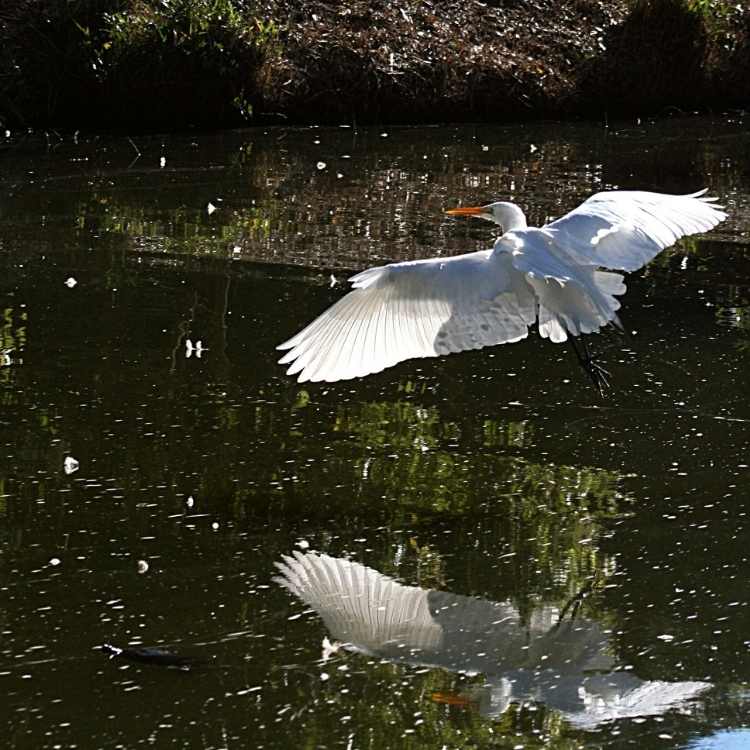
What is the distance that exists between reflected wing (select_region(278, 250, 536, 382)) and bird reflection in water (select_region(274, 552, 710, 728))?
844 millimetres

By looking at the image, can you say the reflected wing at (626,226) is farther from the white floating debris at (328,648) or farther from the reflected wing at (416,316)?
the white floating debris at (328,648)

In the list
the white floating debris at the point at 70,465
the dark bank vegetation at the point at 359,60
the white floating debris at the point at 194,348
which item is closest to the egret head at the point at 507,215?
the white floating debris at the point at 194,348

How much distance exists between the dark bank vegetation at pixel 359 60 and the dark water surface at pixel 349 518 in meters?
4.28

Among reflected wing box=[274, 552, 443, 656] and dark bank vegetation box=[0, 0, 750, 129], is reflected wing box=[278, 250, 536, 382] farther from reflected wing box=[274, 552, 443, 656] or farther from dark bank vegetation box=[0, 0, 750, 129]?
dark bank vegetation box=[0, 0, 750, 129]

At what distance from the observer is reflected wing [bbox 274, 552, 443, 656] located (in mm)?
3725

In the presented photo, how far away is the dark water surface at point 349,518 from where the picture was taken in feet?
11.0

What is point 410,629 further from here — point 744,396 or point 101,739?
point 744,396

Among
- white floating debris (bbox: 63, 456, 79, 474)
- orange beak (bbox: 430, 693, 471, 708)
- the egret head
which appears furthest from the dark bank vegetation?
orange beak (bbox: 430, 693, 471, 708)

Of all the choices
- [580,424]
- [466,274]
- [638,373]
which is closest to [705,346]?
[638,373]

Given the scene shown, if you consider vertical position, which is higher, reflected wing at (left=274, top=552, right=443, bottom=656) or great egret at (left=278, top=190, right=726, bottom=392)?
great egret at (left=278, top=190, right=726, bottom=392)

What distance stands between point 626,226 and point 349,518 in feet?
5.04

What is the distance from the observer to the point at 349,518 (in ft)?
14.6

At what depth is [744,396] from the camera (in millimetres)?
5535

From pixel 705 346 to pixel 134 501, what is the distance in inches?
108
